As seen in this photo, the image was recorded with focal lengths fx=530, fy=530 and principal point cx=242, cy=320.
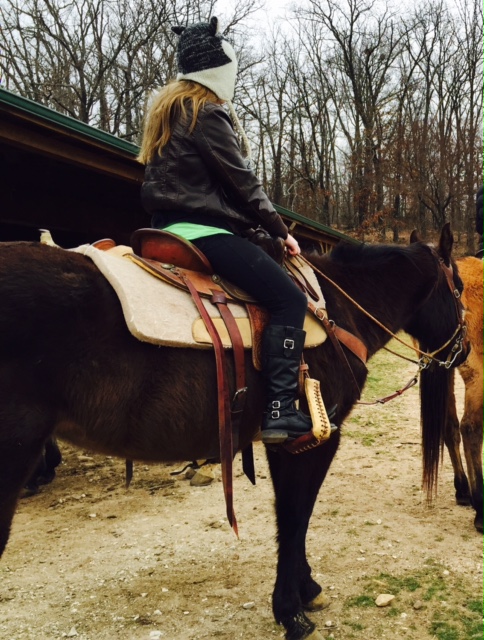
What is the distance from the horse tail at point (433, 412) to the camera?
3.93 meters

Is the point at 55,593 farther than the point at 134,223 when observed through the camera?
No

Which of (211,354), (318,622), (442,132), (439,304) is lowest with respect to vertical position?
(318,622)

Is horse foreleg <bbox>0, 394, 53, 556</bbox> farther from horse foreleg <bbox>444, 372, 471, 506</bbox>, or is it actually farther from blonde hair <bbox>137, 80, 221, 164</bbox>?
horse foreleg <bbox>444, 372, 471, 506</bbox>

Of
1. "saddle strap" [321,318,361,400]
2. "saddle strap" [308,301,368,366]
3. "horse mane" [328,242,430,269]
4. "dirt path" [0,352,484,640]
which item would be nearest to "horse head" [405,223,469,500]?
"horse mane" [328,242,430,269]

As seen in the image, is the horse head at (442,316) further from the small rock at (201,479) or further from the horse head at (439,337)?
the small rock at (201,479)

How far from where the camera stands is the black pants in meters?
2.47

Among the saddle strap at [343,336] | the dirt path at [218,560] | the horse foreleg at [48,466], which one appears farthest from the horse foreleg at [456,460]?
the horse foreleg at [48,466]

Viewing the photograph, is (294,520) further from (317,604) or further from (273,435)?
(273,435)

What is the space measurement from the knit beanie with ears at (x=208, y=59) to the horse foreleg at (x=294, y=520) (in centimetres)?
190

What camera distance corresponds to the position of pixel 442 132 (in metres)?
27.5

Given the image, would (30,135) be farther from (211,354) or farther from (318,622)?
(318,622)

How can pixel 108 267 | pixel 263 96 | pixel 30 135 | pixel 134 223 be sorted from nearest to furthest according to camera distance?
pixel 108 267 < pixel 30 135 < pixel 134 223 < pixel 263 96

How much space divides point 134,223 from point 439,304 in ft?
15.4

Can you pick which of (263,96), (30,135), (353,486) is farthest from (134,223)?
(263,96)
